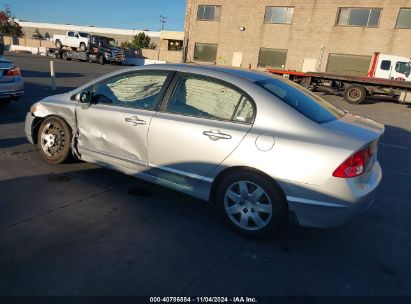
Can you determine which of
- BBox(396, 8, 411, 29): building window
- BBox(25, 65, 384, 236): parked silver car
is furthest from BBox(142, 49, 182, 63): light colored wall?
BBox(25, 65, 384, 236): parked silver car

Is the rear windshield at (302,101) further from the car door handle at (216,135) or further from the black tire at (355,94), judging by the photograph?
the black tire at (355,94)

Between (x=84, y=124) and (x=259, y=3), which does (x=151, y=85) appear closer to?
(x=84, y=124)

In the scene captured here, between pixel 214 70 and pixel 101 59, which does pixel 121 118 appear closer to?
pixel 214 70

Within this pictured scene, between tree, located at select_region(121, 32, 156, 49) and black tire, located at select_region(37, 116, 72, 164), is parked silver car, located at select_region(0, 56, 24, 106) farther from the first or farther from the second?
tree, located at select_region(121, 32, 156, 49)

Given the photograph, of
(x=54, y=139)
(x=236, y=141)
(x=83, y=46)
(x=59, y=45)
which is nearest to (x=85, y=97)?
(x=54, y=139)

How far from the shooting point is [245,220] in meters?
3.25

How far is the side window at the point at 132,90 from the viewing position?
3.78 metres

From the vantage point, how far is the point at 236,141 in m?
3.13

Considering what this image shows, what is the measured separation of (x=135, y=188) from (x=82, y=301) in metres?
1.97

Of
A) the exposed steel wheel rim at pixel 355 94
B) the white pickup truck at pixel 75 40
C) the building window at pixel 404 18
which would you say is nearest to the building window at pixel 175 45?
the white pickup truck at pixel 75 40

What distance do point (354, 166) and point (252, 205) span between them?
978 millimetres

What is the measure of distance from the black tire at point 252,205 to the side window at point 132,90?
1.29 m

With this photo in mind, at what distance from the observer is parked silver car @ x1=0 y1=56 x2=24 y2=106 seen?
7281 millimetres

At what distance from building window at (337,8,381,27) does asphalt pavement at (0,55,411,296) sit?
2396cm
